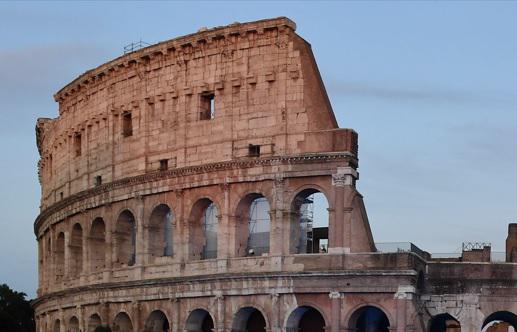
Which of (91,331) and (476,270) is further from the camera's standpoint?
(91,331)

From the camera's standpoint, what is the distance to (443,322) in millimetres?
47969

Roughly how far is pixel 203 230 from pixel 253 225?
8.03 ft

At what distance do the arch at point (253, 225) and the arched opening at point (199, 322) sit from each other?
3.10 m

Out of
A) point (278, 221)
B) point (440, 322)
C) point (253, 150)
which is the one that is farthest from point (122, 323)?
point (440, 322)

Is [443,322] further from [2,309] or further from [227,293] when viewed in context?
[2,309]

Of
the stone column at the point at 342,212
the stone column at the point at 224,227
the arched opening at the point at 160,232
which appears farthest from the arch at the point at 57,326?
the stone column at the point at 342,212

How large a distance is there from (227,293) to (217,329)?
1497 mm

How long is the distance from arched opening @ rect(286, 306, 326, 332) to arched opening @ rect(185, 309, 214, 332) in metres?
3.91

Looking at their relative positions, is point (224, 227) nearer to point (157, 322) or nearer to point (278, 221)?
point (278, 221)

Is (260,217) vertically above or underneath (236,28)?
underneath

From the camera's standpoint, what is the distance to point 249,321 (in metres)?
45.1

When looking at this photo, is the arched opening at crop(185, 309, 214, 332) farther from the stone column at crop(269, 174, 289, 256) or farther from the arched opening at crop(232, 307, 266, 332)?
the stone column at crop(269, 174, 289, 256)

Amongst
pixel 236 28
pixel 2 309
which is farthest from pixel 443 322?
pixel 2 309

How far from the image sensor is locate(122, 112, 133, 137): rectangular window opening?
50.3 meters
